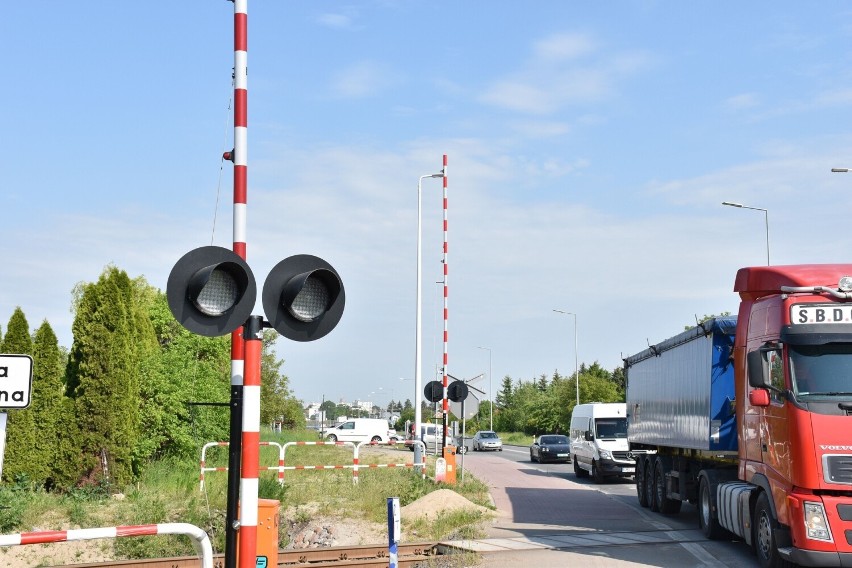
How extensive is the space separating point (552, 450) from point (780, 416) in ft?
106

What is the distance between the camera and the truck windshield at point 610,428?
31.0 meters

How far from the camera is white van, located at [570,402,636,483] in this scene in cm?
3028

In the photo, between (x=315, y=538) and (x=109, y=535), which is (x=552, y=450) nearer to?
(x=315, y=538)

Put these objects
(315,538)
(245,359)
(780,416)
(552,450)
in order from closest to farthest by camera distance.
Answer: (245,359), (780,416), (315,538), (552,450)

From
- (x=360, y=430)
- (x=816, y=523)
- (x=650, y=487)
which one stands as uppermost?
(x=360, y=430)

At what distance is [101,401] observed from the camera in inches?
771

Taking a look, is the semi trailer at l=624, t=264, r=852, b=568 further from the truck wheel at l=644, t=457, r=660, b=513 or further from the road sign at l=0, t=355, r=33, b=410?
the road sign at l=0, t=355, r=33, b=410

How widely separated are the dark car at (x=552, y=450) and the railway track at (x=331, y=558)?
3026 centimetres

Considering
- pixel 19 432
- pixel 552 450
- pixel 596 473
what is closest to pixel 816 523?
pixel 19 432

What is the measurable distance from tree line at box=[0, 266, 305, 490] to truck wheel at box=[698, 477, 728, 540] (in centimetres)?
831

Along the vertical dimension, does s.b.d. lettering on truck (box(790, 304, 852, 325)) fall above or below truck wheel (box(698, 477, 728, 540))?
above

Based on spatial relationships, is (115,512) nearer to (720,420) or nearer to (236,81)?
(720,420)

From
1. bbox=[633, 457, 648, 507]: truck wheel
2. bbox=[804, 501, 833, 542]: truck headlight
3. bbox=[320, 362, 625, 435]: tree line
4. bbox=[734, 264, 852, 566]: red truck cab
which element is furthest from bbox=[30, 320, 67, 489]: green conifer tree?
bbox=[320, 362, 625, 435]: tree line

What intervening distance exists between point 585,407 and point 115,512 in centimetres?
1925
